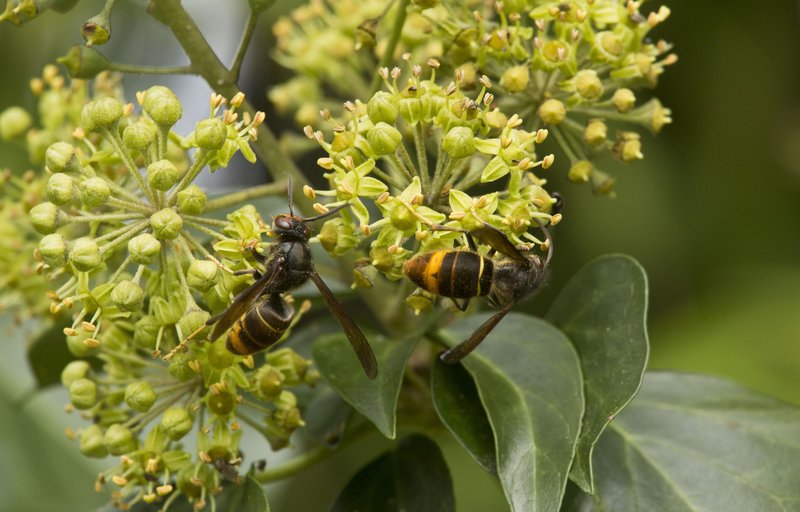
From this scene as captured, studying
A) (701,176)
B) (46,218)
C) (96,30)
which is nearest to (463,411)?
(46,218)

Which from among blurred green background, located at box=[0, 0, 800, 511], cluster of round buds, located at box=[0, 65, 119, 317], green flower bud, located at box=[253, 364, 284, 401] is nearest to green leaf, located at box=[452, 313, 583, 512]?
green flower bud, located at box=[253, 364, 284, 401]

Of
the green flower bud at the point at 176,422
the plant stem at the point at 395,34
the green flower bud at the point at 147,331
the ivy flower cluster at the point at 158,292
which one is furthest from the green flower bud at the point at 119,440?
the plant stem at the point at 395,34

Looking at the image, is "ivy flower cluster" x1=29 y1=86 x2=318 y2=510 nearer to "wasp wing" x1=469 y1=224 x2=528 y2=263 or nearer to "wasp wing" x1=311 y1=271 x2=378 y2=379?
"wasp wing" x1=311 y1=271 x2=378 y2=379

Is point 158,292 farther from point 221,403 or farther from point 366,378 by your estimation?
point 366,378

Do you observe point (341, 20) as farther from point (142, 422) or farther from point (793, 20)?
point (793, 20)

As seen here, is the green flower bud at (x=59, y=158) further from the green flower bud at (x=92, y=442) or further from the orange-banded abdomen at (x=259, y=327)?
the green flower bud at (x=92, y=442)

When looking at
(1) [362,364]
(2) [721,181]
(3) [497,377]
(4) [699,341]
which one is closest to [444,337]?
(3) [497,377]
